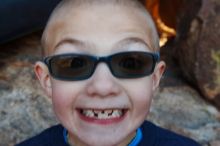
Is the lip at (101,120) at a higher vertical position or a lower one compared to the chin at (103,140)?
higher

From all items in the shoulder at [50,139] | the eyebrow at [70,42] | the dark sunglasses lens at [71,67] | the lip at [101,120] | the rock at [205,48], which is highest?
the eyebrow at [70,42]

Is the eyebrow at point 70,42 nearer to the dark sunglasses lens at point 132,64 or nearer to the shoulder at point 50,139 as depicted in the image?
the dark sunglasses lens at point 132,64

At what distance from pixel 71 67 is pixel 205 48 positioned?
1169mm

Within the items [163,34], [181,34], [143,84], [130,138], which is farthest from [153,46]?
[163,34]

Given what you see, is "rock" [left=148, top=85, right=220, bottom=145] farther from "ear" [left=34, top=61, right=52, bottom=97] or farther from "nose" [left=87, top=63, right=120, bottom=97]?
"nose" [left=87, top=63, right=120, bottom=97]

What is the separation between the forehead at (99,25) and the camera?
1585 millimetres

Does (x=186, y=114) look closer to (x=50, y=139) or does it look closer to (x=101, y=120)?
(x=50, y=139)

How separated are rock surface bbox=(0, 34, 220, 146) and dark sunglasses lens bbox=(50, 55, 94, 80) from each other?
2.97ft

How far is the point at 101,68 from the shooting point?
1.55m

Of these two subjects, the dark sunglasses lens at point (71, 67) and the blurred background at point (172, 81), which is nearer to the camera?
the dark sunglasses lens at point (71, 67)

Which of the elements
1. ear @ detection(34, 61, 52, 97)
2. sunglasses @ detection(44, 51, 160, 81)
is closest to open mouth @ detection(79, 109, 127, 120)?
sunglasses @ detection(44, 51, 160, 81)

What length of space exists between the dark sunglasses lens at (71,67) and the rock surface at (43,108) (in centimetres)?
90

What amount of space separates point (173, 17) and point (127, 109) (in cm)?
198

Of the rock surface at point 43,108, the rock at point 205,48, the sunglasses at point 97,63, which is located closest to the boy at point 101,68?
the sunglasses at point 97,63
